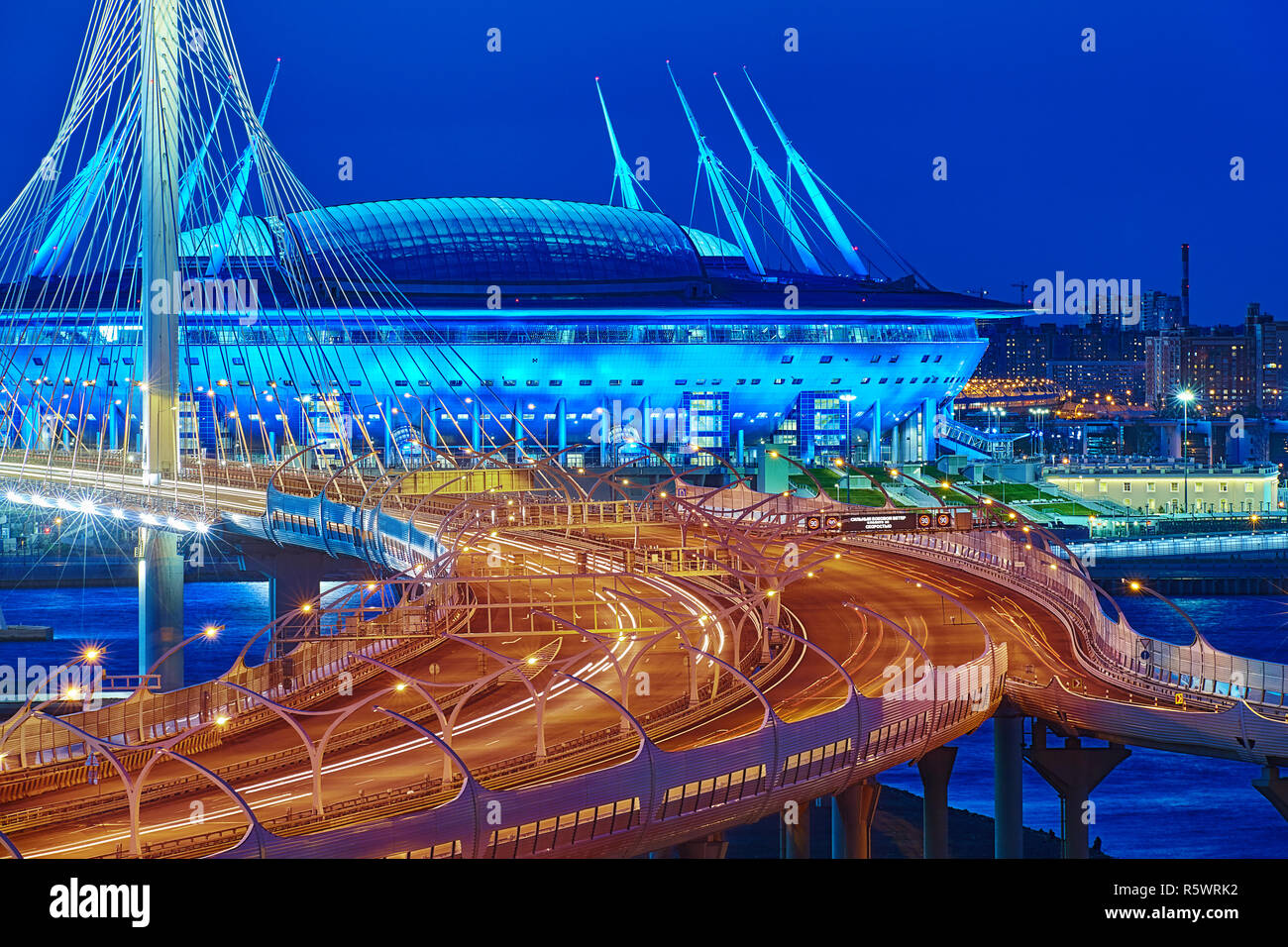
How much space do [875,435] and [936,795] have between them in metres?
67.5

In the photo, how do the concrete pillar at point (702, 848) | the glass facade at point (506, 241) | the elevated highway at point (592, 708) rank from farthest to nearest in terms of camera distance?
the glass facade at point (506, 241) → the concrete pillar at point (702, 848) → the elevated highway at point (592, 708)

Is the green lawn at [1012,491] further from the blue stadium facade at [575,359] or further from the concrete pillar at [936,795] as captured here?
the concrete pillar at [936,795]

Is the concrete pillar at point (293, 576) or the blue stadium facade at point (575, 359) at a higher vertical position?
the blue stadium facade at point (575, 359)

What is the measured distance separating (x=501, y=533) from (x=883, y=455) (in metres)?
59.7

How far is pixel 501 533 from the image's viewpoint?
4122 centimetres

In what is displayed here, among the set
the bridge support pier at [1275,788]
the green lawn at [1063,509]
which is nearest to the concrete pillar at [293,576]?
the bridge support pier at [1275,788]

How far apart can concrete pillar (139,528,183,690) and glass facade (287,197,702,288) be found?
52154 mm

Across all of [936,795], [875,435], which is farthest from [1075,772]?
[875,435]

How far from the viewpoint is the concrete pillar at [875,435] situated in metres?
94.7

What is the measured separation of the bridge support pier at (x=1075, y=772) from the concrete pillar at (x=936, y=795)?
1.40 m

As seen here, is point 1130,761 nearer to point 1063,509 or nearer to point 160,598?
point 160,598

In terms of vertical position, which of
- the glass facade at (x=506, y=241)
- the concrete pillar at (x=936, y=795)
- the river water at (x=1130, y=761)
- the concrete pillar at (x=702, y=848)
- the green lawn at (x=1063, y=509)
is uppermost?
the glass facade at (x=506, y=241)

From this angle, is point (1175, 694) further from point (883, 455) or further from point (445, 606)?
point (883, 455)
